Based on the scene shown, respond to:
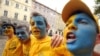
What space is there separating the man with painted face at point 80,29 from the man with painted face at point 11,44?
2.62 m

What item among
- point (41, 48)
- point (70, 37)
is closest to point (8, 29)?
point (41, 48)

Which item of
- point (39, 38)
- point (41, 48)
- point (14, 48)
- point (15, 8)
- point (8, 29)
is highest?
point (15, 8)

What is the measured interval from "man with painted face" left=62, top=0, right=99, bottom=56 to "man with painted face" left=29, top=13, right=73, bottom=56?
136 cm

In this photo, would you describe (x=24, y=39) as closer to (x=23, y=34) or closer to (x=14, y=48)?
(x=23, y=34)

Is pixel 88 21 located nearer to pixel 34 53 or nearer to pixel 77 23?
pixel 77 23

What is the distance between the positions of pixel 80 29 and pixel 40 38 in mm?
1619

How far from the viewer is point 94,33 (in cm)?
209

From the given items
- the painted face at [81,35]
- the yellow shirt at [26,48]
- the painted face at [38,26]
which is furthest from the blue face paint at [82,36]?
the yellow shirt at [26,48]

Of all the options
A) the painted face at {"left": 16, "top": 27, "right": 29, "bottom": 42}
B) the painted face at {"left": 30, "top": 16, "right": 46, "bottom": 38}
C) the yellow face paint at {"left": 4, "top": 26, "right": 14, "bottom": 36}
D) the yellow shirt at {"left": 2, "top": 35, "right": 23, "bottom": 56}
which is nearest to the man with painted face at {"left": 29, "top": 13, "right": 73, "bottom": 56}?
the painted face at {"left": 30, "top": 16, "right": 46, "bottom": 38}

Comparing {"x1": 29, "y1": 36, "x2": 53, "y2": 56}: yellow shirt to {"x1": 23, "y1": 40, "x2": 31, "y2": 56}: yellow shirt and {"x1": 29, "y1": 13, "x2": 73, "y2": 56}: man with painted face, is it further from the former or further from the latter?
{"x1": 23, "y1": 40, "x2": 31, "y2": 56}: yellow shirt

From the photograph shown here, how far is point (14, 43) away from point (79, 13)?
2.87 m

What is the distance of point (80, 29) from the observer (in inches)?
81.8

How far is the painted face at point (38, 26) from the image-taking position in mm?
3641

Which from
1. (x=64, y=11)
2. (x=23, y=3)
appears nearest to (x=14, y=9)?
(x=23, y=3)
